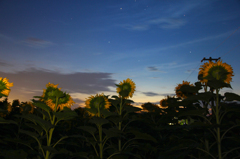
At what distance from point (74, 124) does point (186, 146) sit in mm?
5175

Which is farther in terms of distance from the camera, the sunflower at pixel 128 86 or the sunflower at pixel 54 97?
the sunflower at pixel 128 86

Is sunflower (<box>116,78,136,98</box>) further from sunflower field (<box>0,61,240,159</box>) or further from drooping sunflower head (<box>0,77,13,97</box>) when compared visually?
drooping sunflower head (<box>0,77,13,97</box>)

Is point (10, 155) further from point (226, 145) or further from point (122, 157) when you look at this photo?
point (226, 145)

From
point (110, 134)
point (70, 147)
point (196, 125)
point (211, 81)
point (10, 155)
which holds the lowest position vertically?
point (70, 147)

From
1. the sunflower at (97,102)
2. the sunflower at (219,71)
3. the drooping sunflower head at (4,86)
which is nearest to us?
the drooping sunflower head at (4,86)

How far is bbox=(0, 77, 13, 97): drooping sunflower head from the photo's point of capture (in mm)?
2547

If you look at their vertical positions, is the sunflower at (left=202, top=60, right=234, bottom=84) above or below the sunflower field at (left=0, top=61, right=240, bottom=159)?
above

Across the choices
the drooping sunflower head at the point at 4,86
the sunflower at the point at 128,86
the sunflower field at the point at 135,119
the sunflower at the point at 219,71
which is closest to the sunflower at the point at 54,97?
the sunflower field at the point at 135,119

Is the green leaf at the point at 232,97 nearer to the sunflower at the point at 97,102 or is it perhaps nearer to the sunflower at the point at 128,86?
the sunflower at the point at 128,86

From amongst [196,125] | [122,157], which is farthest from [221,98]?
[122,157]

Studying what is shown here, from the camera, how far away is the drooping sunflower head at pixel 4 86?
2.55 m

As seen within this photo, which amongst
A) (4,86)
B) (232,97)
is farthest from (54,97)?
(232,97)

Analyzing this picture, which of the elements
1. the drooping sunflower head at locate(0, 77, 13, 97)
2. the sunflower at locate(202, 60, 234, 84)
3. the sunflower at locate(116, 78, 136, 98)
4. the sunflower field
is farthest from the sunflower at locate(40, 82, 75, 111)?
the sunflower at locate(202, 60, 234, 84)

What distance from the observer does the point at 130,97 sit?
429 centimetres
